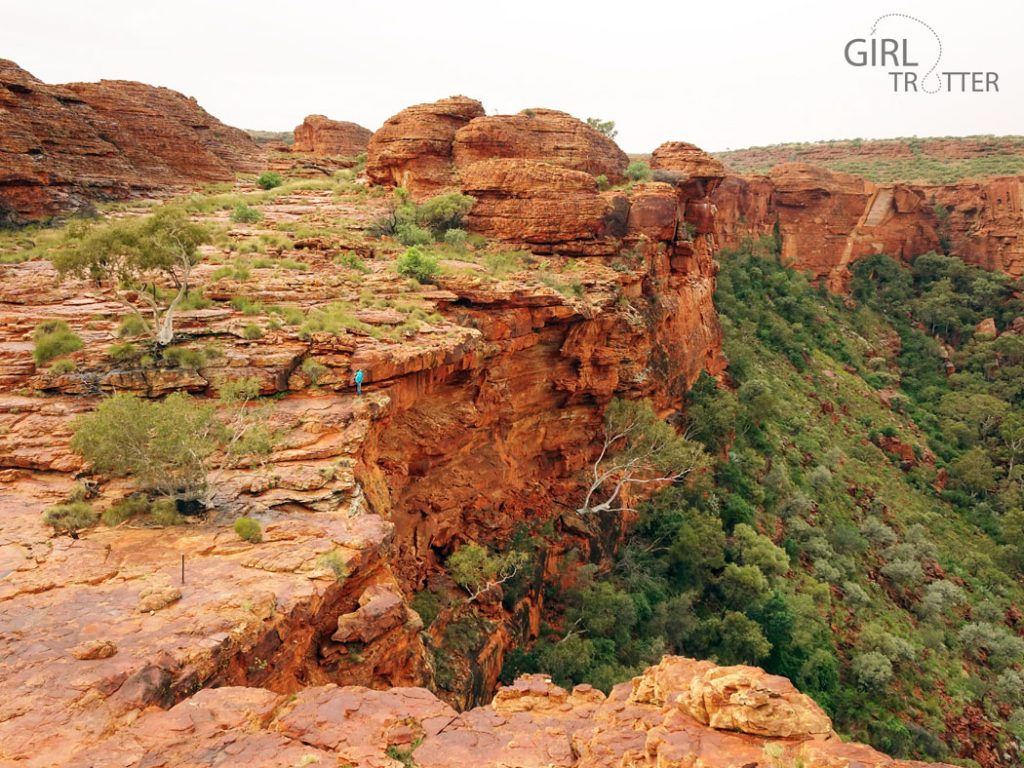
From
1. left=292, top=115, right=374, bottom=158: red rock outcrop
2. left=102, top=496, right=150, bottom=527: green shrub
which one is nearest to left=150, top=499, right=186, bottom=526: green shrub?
left=102, top=496, right=150, bottom=527: green shrub

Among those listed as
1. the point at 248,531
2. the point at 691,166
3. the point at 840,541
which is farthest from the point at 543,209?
the point at 840,541

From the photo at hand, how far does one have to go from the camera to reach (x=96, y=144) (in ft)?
82.7

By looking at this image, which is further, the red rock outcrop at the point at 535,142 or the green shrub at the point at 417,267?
the red rock outcrop at the point at 535,142

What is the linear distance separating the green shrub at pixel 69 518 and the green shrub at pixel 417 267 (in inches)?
441

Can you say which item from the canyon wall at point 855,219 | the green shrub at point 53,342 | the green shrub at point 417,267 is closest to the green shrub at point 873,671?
the green shrub at point 417,267

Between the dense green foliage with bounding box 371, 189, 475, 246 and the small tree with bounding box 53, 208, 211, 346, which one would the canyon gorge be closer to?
the dense green foliage with bounding box 371, 189, 475, 246

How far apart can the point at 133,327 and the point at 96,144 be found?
18397 mm

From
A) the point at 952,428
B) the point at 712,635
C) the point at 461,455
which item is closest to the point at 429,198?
the point at 461,455

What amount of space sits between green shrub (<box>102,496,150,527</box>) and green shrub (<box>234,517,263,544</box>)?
1.97 metres

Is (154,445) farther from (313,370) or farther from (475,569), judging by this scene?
(475,569)

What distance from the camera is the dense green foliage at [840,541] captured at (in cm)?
1873

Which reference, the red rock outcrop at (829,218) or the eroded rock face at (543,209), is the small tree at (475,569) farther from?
the red rock outcrop at (829,218)

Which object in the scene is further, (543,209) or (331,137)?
(331,137)

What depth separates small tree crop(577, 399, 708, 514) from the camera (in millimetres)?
21688
